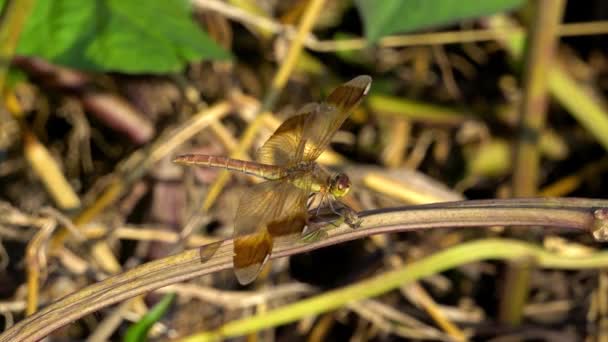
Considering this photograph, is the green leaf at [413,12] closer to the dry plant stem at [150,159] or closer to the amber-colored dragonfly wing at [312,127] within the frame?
the amber-colored dragonfly wing at [312,127]

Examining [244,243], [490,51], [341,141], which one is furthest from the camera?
[490,51]

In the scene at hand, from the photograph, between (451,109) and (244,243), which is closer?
(244,243)

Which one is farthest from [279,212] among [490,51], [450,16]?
[490,51]

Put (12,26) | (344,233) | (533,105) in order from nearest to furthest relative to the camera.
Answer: (344,233) < (12,26) < (533,105)

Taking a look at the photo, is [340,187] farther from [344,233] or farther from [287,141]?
[344,233]

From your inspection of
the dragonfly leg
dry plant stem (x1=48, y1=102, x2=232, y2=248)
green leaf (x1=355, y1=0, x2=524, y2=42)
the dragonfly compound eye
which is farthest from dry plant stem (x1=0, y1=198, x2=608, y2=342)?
dry plant stem (x1=48, y1=102, x2=232, y2=248)

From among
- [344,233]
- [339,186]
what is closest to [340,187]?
[339,186]

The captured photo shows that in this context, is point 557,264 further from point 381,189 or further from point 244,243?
point 244,243
